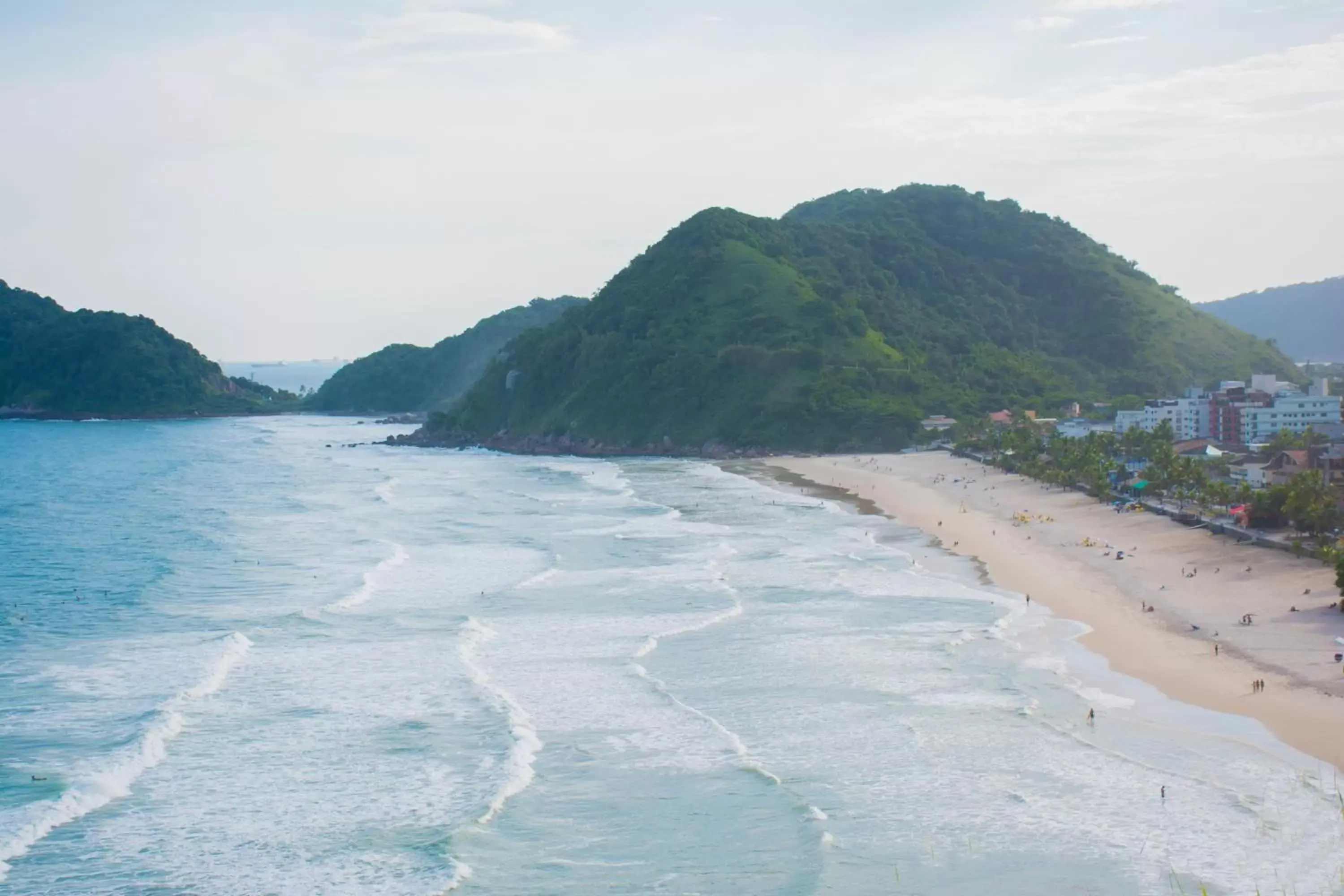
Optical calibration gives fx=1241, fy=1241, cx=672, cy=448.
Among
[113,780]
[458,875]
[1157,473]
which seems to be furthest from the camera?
[1157,473]

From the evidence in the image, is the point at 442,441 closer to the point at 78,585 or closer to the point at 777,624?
the point at 78,585

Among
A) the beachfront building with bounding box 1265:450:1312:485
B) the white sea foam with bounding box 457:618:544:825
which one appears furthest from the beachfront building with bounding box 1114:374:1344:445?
the white sea foam with bounding box 457:618:544:825

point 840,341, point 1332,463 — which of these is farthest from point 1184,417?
point 1332,463

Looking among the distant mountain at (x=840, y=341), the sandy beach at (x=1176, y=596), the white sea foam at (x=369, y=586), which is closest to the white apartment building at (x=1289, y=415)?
the distant mountain at (x=840, y=341)

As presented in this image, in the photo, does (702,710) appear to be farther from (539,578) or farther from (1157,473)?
(1157,473)

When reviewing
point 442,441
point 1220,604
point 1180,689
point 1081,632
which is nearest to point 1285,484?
point 1220,604

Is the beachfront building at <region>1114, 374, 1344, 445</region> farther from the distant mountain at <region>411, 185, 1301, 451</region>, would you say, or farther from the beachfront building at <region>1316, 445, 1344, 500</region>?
the beachfront building at <region>1316, 445, 1344, 500</region>

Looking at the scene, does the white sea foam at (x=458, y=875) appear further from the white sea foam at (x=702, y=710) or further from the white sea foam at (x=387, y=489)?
the white sea foam at (x=387, y=489)
